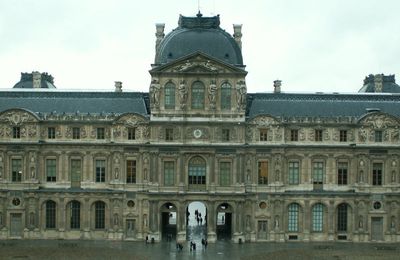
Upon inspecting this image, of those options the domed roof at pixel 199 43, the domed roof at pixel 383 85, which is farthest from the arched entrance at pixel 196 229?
the domed roof at pixel 383 85

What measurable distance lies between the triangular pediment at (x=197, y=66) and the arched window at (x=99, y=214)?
52.9 ft

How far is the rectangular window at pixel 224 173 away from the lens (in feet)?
255

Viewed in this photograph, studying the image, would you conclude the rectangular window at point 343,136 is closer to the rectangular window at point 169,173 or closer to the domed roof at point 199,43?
the domed roof at point 199,43

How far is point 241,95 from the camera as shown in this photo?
7725cm

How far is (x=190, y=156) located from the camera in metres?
77.6

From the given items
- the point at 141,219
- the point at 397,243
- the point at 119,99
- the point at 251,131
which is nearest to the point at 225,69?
the point at 251,131

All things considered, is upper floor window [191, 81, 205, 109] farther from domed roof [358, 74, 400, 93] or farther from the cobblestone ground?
domed roof [358, 74, 400, 93]

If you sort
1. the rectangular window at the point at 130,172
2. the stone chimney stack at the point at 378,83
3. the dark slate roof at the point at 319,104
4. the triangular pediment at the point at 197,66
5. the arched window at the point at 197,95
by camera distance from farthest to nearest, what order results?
the stone chimney stack at the point at 378,83
the dark slate roof at the point at 319,104
the rectangular window at the point at 130,172
the arched window at the point at 197,95
the triangular pediment at the point at 197,66

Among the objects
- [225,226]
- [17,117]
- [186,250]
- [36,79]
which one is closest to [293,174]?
[225,226]

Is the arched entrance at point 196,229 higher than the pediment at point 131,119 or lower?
lower

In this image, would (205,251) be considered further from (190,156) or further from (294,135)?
(294,135)

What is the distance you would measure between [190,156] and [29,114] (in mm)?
18693

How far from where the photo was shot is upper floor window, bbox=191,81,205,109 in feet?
256

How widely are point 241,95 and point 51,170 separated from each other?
23.2 m
